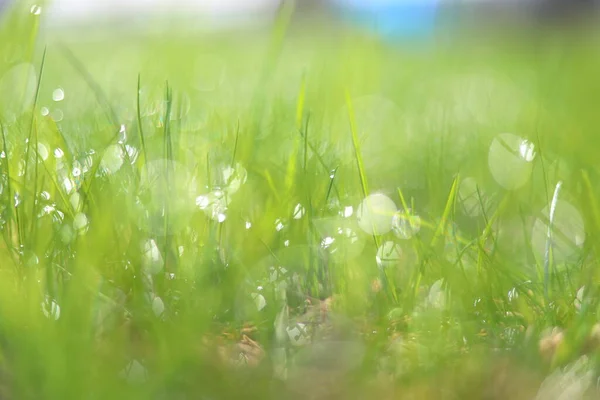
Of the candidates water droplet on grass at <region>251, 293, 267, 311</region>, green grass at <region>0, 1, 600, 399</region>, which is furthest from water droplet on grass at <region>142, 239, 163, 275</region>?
water droplet on grass at <region>251, 293, 267, 311</region>

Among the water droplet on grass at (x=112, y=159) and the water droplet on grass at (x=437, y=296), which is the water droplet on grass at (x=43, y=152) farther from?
the water droplet on grass at (x=437, y=296)

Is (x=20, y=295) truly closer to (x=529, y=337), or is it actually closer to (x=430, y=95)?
(x=529, y=337)

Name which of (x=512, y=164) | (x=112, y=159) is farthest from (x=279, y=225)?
(x=512, y=164)

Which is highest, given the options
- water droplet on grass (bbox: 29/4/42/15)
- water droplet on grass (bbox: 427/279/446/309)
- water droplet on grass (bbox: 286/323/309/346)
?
water droplet on grass (bbox: 29/4/42/15)

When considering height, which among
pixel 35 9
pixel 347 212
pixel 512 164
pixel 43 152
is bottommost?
pixel 512 164

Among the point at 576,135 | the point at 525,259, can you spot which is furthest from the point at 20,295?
the point at 576,135

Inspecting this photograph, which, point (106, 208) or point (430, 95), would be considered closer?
point (106, 208)

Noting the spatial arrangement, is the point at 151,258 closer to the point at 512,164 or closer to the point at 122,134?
the point at 122,134

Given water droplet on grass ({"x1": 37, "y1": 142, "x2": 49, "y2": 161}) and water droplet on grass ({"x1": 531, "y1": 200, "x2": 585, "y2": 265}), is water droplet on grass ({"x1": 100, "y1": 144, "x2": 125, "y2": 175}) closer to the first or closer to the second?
water droplet on grass ({"x1": 37, "y1": 142, "x2": 49, "y2": 161})
